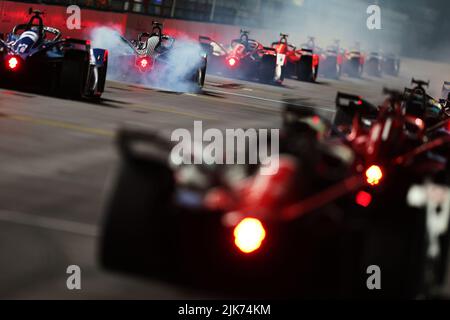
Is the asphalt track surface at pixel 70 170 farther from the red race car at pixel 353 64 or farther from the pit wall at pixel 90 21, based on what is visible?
the red race car at pixel 353 64

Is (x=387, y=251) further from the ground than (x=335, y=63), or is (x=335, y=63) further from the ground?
(x=335, y=63)

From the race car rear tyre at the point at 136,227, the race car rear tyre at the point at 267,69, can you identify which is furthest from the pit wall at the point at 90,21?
the race car rear tyre at the point at 136,227

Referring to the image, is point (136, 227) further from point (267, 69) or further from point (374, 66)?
point (374, 66)

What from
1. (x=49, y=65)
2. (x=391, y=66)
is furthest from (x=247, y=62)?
(x=391, y=66)

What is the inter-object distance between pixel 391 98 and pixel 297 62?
26.2m

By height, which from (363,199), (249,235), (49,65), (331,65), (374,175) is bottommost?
(249,235)

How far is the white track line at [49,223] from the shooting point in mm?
7477

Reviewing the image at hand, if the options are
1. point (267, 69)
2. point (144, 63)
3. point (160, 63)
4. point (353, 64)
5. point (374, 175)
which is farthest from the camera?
point (353, 64)

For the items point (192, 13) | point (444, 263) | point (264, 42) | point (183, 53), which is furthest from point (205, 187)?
point (264, 42)

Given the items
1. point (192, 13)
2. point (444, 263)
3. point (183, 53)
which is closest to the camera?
point (444, 263)

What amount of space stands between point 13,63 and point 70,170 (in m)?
8.53

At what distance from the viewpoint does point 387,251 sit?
6473 millimetres

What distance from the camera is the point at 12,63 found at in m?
18.3
